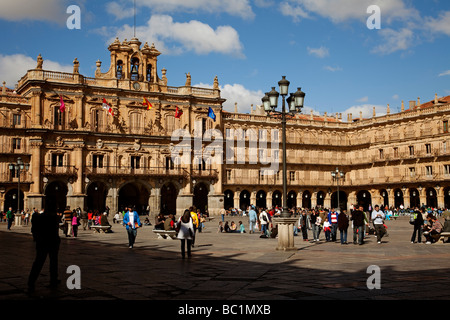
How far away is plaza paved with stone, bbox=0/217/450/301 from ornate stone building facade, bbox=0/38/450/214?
3417 cm

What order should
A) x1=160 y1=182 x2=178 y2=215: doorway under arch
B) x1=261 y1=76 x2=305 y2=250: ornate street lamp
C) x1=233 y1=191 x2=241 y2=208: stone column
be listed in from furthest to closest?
1. x1=233 y1=191 x2=241 y2=208: stone column
2. x1=160 y1=182 x2=178 y2=215: doorway under arch
3. x1=261 y1=76 x2=305 y2=250: ornate street lamp

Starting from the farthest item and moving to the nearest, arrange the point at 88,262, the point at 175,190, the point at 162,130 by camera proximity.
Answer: the point at 175,190, the point at 162,130, the point at 88,262

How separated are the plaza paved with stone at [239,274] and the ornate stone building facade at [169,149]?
112 ft

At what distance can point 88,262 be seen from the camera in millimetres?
14000

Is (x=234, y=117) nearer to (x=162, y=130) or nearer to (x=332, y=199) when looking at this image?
(x=162, y=130)

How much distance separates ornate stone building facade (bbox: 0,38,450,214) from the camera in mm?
49719

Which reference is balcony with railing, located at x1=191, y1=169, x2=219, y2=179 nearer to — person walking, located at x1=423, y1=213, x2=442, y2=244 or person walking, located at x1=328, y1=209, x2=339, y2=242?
person walking, located at x1=328, y1=209, x2=339, y2=242

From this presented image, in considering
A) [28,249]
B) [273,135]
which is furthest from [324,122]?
[28,249]

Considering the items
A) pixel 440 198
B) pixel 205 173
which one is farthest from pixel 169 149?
pixel 440 198

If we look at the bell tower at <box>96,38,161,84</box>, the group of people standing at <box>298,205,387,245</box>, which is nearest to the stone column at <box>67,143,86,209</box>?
the bell tower at <box>96,38,161,84</box>

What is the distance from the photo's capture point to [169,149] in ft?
184

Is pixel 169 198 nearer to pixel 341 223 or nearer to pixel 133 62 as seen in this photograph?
pixel 133 62
